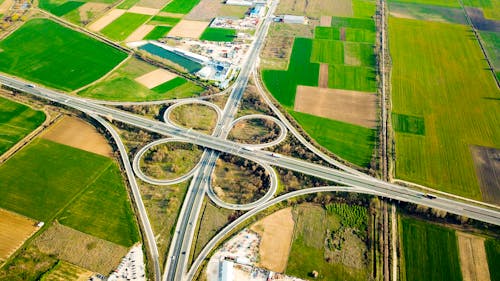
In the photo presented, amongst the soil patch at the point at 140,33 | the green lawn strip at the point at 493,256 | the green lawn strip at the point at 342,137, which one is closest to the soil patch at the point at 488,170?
the green lawn strip at the point at 493,256

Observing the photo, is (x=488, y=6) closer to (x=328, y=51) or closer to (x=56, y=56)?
(x=328, y=51)

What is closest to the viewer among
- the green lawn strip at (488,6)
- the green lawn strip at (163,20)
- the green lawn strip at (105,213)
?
the green lawn strip at (105,213)

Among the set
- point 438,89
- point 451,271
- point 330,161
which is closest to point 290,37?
point 438,89

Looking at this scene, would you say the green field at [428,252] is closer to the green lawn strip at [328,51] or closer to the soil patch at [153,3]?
the green lawn strip at [328,51]

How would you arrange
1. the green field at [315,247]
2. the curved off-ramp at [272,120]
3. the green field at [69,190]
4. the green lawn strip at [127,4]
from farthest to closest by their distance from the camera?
the green lawn strip at [127,4]
the curved off-ramp at [272,120]
the green field at [69,190]
the green field at [315,247]

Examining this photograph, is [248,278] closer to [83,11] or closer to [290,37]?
[290,37]

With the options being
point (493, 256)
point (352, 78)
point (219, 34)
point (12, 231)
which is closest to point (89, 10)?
point (219, 34)
